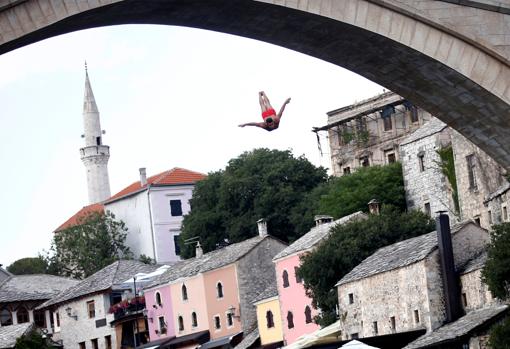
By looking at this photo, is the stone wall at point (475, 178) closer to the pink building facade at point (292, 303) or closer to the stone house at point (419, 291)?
the stone house at point (419, 291)

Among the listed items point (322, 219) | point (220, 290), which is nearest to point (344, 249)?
point (322, 219)

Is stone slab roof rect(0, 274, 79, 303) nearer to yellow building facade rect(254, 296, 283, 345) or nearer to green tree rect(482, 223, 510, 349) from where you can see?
yellow building facade rect(254, 296, 283, 345)

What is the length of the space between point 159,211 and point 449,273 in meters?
49.6

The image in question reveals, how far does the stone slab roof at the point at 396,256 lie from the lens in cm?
4622

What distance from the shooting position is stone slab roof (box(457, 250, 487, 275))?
44.1 m

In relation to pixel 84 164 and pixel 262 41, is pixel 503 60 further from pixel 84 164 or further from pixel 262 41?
pixel 84 164

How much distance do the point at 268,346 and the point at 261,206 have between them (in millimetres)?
17225

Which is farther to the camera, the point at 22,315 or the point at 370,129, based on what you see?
the point at 22,315

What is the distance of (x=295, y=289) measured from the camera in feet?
187

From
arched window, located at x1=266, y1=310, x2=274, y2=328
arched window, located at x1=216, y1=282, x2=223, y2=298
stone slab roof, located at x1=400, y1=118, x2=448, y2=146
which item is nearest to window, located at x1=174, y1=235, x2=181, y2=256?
arched window, located at x1=216, y1=282, x2=223, y2=298

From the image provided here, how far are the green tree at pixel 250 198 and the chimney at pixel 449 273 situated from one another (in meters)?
28.6

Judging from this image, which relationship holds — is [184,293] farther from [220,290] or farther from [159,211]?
[159,211]

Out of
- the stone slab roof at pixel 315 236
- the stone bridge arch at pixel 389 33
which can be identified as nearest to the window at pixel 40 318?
the stone slab roof at pixel 315 236

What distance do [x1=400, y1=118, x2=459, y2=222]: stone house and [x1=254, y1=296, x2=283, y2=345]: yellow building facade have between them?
6.68 m
